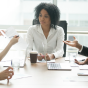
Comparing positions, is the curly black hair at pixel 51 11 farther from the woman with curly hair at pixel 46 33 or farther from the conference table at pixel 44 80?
the conference table at pixel 44 80

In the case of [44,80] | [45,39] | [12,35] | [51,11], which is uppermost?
[51,11]

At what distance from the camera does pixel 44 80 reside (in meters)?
1.13

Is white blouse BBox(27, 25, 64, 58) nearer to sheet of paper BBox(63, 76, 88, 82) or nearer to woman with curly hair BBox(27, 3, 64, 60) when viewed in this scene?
woman with curly hair BBox(27, 3, 64, 60)

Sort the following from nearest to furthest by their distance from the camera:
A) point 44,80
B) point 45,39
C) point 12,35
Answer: point 44,80, point 12,35, point 45,39

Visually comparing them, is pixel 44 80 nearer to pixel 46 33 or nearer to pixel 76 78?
pixel 76 78

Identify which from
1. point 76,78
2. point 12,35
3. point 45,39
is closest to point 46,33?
point 45,39

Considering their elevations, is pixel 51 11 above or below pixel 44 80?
above

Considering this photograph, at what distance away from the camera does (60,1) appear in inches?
119

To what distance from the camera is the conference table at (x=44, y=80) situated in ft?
3.41

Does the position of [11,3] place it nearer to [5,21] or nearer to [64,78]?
[5,21]

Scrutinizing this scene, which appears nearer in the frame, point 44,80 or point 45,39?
point 44,80

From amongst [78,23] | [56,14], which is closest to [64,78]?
[56,14]

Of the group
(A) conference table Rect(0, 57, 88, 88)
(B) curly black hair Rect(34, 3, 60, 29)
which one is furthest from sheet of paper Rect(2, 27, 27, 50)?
(B) curly black hair Rect(34, 3, 60, 29)

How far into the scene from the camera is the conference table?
1.04 meters
